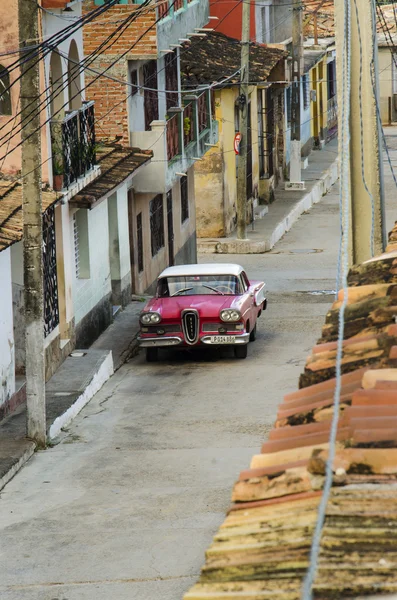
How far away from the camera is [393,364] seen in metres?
6.55

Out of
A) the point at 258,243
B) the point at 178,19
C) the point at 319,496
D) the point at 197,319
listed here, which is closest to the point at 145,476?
the point at 197,319

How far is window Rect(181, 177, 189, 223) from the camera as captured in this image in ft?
104

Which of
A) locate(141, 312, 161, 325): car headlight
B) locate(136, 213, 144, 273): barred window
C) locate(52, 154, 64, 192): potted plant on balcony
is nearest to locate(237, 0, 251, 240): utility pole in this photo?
locate(136, 213, 144, 273): barred window

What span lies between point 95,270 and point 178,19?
682cm

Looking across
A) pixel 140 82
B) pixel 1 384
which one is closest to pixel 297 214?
pixel 140 82

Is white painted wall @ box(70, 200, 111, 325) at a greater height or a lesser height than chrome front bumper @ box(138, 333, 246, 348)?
greater

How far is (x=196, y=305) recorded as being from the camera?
→ 2097cm

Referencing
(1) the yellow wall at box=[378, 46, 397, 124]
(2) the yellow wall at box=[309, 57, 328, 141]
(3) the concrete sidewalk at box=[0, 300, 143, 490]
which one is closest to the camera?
(3) the concrete sidewalk at box=[0, 300, 143, 490]

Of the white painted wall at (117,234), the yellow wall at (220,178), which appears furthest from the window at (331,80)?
the white painted wall at (117,234)

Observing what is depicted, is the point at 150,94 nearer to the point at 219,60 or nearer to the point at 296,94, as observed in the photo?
the point at 219,60

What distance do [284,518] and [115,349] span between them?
56.3 feet

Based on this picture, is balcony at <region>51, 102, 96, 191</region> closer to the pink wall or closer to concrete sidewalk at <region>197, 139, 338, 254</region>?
concrete sidewalk at <region>197, 139, 338, 254</region>

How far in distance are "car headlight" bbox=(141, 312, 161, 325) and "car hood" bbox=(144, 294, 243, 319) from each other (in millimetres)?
95

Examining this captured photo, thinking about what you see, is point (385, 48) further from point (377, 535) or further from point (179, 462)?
point (377, 535)
